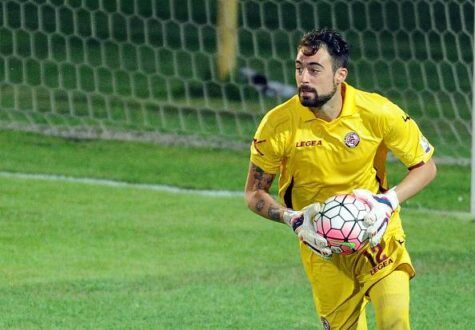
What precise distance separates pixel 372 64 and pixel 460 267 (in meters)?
6.53

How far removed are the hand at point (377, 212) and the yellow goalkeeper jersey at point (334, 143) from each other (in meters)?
0.24

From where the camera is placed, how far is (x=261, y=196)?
6.21 m

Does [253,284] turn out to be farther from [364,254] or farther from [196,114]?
[196,114]

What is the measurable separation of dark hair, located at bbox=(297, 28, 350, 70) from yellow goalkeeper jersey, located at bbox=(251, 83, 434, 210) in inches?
8.5

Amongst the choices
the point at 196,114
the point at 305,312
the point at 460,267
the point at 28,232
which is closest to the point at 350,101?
the point at 305,312

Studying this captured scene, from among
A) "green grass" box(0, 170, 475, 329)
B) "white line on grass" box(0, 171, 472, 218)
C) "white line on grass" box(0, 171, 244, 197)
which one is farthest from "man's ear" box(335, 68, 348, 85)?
"white line on grass" box(0, 171, 244, 197)

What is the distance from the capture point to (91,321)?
26.1 ft

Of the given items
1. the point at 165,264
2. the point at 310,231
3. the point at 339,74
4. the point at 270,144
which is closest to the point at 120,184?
the point at 165,264

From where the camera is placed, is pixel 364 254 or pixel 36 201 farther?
pixel 36 201

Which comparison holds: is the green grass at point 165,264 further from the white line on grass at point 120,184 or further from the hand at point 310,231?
the hand at point 310,231

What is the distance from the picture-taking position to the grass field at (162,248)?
26.9 feet

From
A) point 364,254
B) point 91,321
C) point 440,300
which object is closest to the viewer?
point 364,254

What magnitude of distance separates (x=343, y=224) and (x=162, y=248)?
4.20 m

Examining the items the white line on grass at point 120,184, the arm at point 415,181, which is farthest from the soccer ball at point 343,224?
the white line on grass at point 120,184
